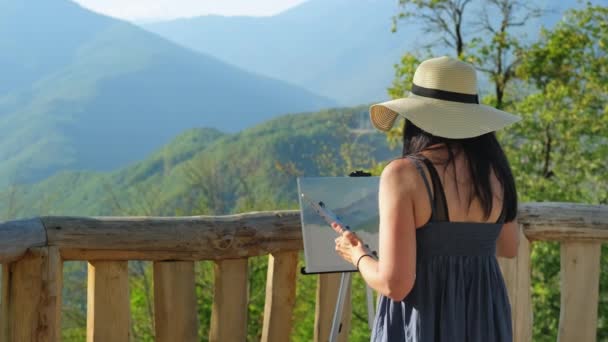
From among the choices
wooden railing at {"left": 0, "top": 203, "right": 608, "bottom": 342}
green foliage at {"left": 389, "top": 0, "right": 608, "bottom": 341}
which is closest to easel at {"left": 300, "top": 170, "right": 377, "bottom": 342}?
wooden railing at {"left": 0, "top": 203, "right": 608, "bottom": 342}

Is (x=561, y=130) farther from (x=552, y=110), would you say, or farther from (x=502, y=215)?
(x=502, y=215)

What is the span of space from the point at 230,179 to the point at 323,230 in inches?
1688

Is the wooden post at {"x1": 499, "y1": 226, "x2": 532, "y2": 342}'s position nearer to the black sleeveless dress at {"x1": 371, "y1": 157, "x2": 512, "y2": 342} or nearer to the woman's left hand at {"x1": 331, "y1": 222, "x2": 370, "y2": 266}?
the black sleeveless dress at {"x1": 371, "y1": 157, "x2": 512, "y2": 342}

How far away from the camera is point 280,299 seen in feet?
10.1

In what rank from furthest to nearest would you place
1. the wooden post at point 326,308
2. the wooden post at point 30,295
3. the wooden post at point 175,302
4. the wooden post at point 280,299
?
the wooden post at point 326,308 → the wooden post at point 280,299 → the wooden post at point 175,302 → the wooden post at point 30,295

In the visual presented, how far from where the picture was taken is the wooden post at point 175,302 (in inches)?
110

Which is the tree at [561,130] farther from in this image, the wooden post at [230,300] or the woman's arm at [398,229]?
the woman's arm at [398,229]

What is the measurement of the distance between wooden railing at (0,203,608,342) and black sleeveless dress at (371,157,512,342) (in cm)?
84

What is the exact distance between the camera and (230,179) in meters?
45.4

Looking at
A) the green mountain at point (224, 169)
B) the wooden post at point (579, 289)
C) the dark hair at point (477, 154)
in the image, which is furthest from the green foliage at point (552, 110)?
the green mountain at point (224, 169)

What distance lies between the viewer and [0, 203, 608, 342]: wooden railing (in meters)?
2.52

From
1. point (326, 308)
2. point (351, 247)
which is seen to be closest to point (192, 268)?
point (326, 308)

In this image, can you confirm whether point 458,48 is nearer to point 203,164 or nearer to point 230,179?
point 203,164

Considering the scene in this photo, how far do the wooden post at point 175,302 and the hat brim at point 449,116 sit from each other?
1.08m
